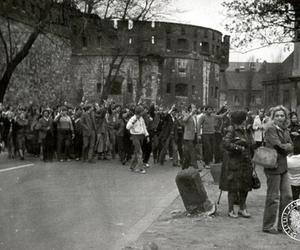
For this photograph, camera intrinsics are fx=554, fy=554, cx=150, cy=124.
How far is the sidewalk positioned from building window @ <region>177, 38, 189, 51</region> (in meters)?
55.6

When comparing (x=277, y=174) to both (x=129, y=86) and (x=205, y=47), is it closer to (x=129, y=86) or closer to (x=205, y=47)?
(x=129, y=86)

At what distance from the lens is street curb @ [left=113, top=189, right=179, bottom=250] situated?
6512 mm

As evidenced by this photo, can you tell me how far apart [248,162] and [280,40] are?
28.9 ft

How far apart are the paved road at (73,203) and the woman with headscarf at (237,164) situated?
138 centimetres

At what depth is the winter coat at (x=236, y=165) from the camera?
26.3 ft

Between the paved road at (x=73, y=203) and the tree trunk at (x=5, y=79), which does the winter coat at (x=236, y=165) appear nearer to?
the paved road at (x=73, y=203)

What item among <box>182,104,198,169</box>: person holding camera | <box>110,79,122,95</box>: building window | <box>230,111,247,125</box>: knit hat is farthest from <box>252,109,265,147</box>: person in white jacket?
<box>110,79,122,95</box>: building window

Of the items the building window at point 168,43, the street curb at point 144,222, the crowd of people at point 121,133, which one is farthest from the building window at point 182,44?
the street curb at point 144,222

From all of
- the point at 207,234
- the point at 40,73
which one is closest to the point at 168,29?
the point at 40,73

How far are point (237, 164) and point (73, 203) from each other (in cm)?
291

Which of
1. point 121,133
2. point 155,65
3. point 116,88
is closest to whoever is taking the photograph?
point 121,133

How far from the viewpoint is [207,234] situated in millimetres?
6984

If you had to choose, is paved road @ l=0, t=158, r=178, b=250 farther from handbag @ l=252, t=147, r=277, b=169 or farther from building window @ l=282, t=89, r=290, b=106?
building window @ l=282, t=89, r=290, b=106

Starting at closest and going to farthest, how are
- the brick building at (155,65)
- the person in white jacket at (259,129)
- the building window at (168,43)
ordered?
1. the person in white jacket at (259,129)
2. the brick building at (155,65)
3. the building window at (168,43)
